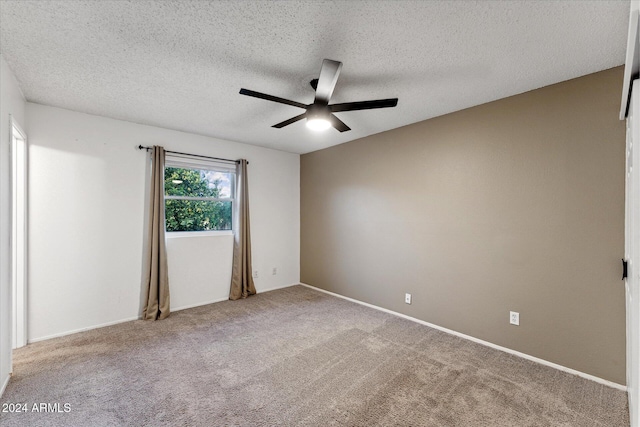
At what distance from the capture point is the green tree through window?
381 cm

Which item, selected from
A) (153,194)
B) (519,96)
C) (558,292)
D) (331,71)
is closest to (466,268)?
(558,292)

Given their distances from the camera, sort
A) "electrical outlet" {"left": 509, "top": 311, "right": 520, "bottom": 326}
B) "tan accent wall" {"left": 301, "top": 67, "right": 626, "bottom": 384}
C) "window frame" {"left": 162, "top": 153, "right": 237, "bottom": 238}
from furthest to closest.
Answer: "window frame" {"left": 162, "top": 153, "right": 237, "bottom": 238} < "electrical outlet" {"left": 509, "top": 311, "right": 520, "bottom": 326} < "tan accent wall" {"left": 301, "top": 67, "right": 626, "bottom": 384}

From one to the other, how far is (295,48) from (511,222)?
2450 mm

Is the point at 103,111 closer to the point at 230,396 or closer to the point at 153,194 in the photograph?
the point at 153,194

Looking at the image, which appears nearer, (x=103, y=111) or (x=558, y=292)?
(x=558, y=292)

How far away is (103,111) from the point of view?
10.0 ft

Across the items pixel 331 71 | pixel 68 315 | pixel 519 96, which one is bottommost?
pixel 68 315

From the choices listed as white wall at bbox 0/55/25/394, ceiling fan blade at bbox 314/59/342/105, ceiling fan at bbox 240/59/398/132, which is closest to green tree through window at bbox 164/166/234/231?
white wall at bbox 0/55/25/394

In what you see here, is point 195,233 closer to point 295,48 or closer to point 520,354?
point 295,48

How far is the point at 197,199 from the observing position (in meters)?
4.02

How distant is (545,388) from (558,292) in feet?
2.55

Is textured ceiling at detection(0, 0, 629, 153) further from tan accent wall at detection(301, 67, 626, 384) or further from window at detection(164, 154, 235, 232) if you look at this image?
window at detection(164, 154, 235, 232)

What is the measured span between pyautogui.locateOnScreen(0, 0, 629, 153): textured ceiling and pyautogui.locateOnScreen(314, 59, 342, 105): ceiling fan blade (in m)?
0.21

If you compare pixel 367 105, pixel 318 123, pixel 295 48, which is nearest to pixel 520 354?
pixel 367 105
